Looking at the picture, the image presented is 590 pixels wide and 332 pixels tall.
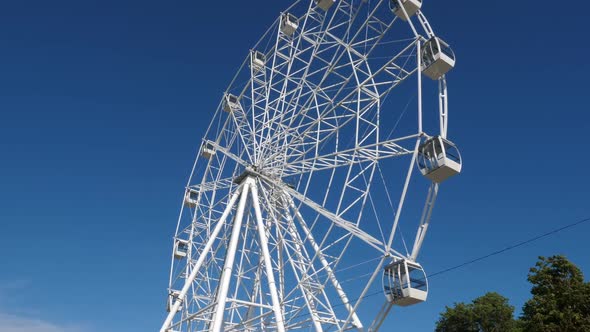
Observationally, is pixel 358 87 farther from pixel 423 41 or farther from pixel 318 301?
pixel 318 301

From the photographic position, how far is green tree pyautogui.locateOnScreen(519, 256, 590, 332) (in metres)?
20.1

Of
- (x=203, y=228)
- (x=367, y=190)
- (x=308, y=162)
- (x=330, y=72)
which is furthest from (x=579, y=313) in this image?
(x=203, y=228)

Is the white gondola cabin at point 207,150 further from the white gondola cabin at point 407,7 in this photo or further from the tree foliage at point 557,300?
the tree foliage at point 557,300

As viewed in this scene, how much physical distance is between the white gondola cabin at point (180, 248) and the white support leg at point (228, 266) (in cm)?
790

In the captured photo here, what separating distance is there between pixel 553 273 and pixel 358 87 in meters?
11.4

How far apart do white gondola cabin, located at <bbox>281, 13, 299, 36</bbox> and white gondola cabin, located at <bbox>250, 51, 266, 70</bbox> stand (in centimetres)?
168

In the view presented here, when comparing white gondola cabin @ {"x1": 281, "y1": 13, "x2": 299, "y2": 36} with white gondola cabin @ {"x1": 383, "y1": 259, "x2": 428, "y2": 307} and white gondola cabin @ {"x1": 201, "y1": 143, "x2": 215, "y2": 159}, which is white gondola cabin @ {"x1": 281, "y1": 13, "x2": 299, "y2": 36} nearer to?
white gondola cabin @ {"x1": 201, "y1": 143, "x2": 215, "y2": 159}

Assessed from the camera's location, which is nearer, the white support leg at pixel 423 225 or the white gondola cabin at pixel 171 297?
the white support leg at pixel 423 225

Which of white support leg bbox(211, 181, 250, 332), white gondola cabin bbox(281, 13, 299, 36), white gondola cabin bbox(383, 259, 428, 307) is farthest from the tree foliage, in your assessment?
white gondola cabin bbox(281, 13, 299, 36)

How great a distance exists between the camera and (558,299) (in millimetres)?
20844

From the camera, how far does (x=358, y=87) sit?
59.3ft

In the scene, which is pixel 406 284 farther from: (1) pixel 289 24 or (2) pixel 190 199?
(2) pixel 190 199

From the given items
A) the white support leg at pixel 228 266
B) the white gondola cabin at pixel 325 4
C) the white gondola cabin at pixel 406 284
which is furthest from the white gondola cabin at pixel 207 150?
the white gondola cabin at pixel 406 284

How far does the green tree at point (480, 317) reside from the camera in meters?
32.8
